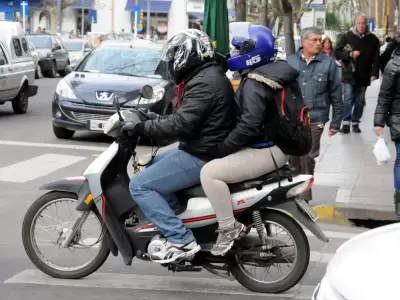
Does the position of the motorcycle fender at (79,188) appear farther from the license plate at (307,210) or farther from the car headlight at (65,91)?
the car headlight at (65,91)

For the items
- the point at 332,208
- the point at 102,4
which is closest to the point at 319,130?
the point at 332,208

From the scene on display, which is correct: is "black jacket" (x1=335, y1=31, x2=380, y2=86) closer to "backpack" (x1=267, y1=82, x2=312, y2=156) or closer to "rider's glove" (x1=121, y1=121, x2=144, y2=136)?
"backpack" (x1=267, y1=82, x2=312, y2=156)

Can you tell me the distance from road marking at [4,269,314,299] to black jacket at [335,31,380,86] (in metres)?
9.58

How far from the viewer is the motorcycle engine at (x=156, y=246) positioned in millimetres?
5836

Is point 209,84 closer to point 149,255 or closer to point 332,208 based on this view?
point 149,255

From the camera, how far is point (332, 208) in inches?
349

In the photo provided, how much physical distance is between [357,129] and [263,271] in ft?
33.4

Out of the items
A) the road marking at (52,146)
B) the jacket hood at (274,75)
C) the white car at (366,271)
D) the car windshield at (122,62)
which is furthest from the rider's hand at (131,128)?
the car windshield at (122,62)

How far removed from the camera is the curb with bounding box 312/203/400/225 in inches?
344

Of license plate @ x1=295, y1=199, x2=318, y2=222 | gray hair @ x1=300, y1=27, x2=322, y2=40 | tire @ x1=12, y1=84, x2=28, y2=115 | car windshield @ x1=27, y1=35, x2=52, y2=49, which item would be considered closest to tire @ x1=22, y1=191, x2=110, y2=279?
license plate @ x1=295, y1=199, x2=318, y2=222

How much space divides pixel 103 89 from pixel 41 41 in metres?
22.1

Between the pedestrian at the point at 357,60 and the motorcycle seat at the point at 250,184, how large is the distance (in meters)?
9.62

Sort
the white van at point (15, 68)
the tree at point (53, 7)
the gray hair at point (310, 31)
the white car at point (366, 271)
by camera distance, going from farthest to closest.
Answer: the tree at point (53, 7)
the white van at point (15, 68)
the gray hair at point (310, 31)
the white car at point (366, 271)

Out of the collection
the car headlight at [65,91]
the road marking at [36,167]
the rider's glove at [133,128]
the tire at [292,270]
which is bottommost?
the road marking at [36,167]
